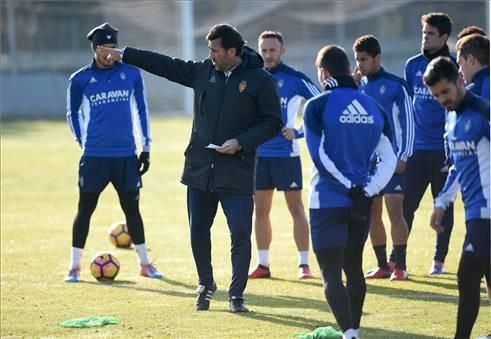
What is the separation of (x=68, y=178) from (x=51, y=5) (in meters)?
26.3

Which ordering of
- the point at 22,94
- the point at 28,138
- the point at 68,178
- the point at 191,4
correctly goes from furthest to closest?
the point at 22,94, the point at 191,4, the point at 28,138, the point at 68,178

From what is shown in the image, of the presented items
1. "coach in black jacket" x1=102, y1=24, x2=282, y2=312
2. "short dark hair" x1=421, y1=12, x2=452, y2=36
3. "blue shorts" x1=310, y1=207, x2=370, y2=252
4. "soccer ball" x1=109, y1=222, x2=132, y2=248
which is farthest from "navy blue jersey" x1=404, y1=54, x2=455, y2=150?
"soccer ball" x1=109, y1=222, x2=132, y2=248

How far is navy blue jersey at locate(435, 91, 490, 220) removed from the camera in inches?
291

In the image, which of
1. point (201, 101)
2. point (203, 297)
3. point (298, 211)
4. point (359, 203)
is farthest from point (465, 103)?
point (298, 211)

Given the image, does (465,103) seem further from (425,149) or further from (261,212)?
(261,212)

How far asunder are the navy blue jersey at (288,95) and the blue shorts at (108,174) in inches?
52.6

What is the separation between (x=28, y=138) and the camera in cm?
3200

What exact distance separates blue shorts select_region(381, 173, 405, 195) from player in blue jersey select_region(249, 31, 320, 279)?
1.03 m

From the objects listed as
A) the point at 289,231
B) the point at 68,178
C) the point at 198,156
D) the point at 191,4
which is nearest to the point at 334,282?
the point at 198,156

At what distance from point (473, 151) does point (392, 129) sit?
2.91 metres

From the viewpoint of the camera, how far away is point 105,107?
11727mm

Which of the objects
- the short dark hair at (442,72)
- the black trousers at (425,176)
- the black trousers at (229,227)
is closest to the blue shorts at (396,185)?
the black trousers at (425,176)

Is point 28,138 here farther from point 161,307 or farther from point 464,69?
point 464,69

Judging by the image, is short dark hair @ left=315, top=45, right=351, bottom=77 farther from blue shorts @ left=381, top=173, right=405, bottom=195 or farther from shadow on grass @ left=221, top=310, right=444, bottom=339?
blue shorts @ left=381, top=173, right=405, bottom=195
